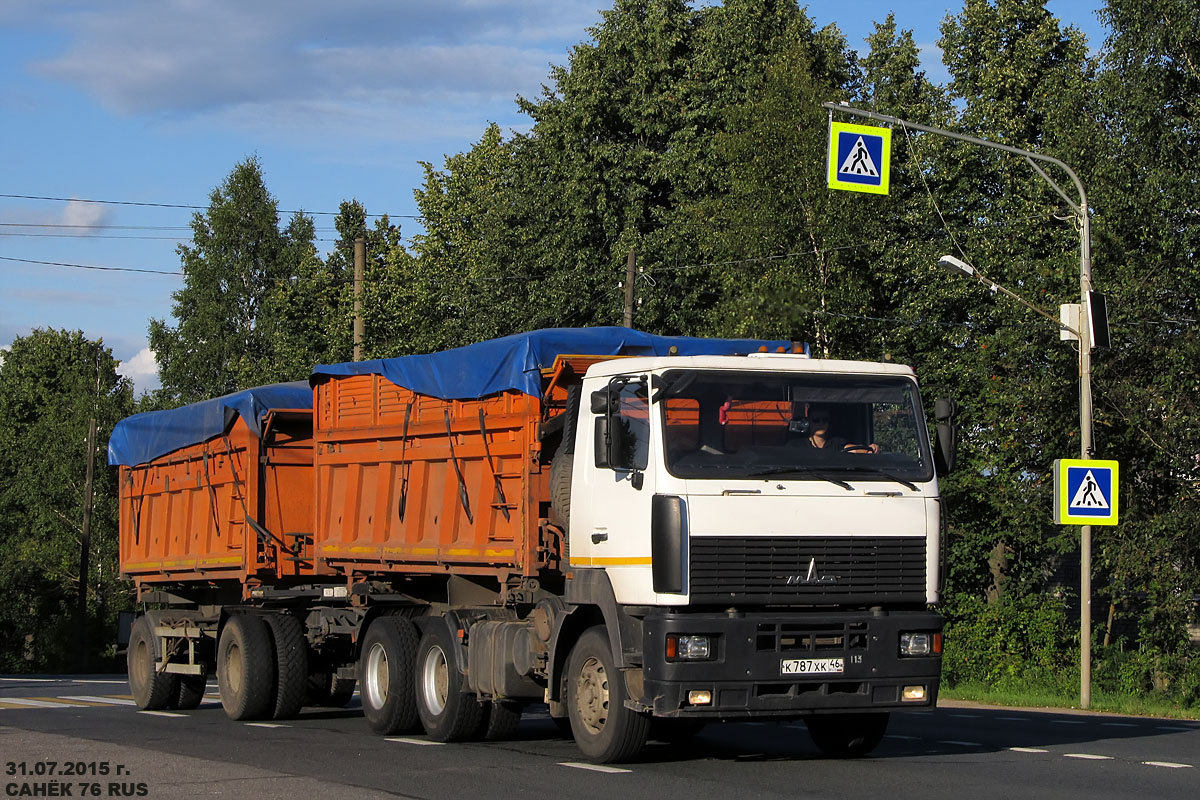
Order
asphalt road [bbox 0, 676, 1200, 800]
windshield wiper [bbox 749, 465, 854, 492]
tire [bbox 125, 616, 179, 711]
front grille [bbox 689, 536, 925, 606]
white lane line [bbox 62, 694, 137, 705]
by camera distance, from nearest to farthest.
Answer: asphalt road [bbox 0, 676, 1200, 800]
front grille [bbox 689, 536, 925, 606]
windshield wiper [bbox 749, 465, 854, 492]
tire [bbox 125, 616, 179, 711]
white lane line [bbox 62, 694, 137, 705]

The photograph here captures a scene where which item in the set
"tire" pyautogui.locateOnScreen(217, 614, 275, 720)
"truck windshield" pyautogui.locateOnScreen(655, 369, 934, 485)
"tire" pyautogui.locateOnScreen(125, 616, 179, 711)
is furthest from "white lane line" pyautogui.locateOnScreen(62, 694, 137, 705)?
"truck windshield" pyautogui.locateOnScreen(655, 369, 934, 485)

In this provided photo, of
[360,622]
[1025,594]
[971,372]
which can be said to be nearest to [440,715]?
[360,622]

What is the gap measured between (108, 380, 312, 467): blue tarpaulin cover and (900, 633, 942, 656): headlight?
820 cm

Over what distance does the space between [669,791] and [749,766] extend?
67.1 inches

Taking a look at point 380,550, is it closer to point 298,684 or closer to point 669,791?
point 298,684

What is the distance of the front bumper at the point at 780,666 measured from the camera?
36.3 feet

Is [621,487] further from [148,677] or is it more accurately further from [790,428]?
[148,677]

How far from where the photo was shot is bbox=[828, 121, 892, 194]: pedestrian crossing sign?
71.7ft

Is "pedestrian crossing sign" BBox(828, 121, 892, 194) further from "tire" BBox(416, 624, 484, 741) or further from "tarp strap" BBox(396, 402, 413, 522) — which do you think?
"tire" BBox(416, 624, 484, 741)

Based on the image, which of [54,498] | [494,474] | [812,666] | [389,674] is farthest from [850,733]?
[54,498]

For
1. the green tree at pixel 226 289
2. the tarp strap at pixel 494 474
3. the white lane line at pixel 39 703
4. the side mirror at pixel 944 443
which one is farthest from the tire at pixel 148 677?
the green tree at pixel 226 289

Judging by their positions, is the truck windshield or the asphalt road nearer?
the asphalt road

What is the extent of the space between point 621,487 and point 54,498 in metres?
68.0

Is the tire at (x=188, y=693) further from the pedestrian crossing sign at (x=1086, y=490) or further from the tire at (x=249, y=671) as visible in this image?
the pedestrian crossing sign at (x=1086, y=490)
